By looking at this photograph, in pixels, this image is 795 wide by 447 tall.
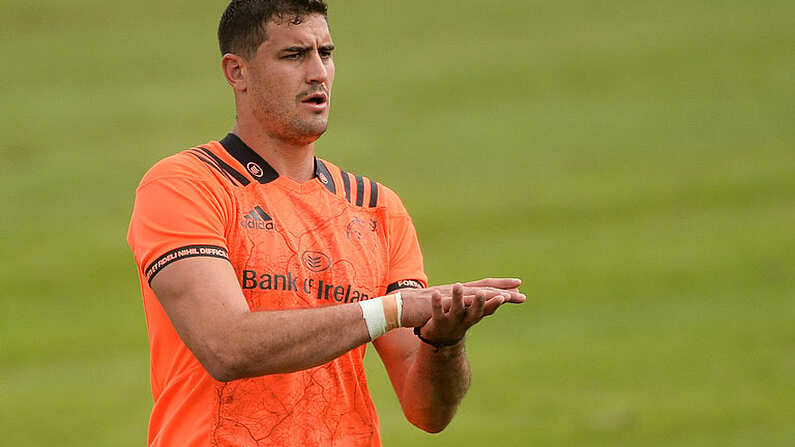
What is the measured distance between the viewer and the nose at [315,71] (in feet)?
17.7

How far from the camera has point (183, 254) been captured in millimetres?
4848

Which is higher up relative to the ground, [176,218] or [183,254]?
[176,218]

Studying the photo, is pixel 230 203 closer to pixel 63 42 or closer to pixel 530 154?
pixel 530 154

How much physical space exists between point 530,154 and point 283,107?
1586 cm

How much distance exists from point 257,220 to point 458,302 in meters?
0.86

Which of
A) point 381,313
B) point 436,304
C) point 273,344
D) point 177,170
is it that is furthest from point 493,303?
point 177,170

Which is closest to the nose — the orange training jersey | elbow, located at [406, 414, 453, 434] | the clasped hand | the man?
the man

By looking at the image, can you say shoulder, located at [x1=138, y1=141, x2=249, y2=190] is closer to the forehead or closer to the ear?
the ear

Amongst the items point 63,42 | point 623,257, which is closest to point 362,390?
point 623,257

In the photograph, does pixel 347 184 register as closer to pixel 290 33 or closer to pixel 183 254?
pixel 290 33

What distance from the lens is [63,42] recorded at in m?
26.4

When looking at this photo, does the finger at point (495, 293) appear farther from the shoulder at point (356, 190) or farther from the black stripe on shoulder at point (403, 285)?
the shoulder at point (356, 190)

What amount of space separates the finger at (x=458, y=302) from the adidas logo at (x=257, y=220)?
79cm

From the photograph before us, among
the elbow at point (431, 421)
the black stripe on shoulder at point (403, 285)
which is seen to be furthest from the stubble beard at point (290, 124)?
the elbow at point (431, 421)
